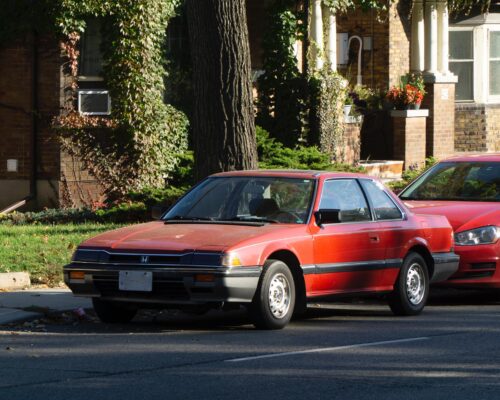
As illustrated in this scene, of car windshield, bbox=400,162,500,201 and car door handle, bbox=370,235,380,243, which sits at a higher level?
car windshield, bbox=400,162,500,201

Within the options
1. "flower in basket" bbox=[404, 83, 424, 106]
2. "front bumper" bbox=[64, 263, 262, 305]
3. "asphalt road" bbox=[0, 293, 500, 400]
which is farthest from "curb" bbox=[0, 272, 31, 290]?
"flower in basket" bbox=[404, 83, 424, 106]

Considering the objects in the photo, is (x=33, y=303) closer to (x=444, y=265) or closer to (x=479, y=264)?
(x=444, y=265)

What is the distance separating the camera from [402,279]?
12.6 meters

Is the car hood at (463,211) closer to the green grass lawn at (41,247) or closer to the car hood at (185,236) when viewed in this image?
the car hood at (185,236)

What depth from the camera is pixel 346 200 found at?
12422mm

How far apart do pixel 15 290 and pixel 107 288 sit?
9.70 ft

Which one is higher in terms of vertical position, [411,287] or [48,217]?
[48,217]

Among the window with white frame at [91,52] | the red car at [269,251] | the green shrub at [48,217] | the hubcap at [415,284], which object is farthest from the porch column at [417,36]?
the hubcap at [415,284]

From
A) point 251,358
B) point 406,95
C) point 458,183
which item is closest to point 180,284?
point 251,358

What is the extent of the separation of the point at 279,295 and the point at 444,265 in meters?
2.71

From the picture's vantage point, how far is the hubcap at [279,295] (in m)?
11.1

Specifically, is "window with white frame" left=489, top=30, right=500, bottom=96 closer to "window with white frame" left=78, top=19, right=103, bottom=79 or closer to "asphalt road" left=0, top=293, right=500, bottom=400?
"window with white frame" left=78, top=19, right=103, bottom=79

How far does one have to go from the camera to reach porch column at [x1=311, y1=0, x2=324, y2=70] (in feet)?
81.5

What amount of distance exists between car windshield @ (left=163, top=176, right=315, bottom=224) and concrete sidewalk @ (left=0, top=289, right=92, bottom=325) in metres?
1.39
